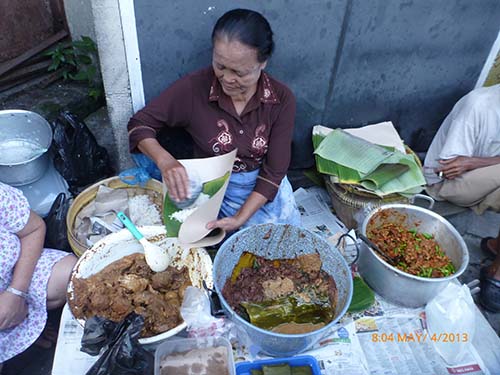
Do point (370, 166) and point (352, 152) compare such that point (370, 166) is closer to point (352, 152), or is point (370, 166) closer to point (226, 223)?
point (352, 152)

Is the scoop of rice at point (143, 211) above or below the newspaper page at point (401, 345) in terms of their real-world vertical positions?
above

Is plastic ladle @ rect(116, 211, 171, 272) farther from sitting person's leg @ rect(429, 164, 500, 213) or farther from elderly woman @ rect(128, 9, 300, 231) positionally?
sitting person's leg @ rect(429, 164, 500, 213)

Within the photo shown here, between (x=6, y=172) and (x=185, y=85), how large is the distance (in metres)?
1.15

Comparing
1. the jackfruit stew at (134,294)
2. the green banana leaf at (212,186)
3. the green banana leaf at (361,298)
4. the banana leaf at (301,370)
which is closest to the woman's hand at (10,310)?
the jackfruit stew at (134,294)

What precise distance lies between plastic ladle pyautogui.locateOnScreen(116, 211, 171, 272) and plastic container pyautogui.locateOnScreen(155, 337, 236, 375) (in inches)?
15.4

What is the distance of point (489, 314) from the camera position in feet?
8.50

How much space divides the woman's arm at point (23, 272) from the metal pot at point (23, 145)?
0.59 meters

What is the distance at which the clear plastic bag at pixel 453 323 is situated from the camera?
1.83m

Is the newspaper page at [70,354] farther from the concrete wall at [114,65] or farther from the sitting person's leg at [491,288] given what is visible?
the sitting person's leg at [491,288]

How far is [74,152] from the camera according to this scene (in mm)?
2479

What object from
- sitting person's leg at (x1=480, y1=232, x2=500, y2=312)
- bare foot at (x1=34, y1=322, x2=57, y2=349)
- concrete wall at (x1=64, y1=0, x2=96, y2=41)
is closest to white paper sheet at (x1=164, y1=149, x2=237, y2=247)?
bare foot at (x1=34, y1=322, x2=57, y2=349)

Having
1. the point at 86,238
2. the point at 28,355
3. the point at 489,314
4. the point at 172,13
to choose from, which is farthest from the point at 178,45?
the point at 489,314

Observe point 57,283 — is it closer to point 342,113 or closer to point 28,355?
point 28,355

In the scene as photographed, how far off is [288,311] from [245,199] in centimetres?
78
